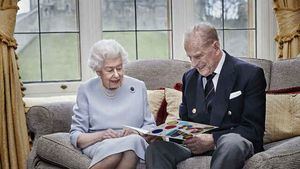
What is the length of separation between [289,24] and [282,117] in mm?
1089

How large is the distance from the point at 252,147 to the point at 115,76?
0.83 m

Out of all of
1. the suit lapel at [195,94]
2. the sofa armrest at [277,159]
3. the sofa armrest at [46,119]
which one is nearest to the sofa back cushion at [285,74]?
the suit lapel at [195,94]

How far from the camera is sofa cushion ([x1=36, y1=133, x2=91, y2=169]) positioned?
2.45 m

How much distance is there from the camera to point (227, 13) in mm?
3945

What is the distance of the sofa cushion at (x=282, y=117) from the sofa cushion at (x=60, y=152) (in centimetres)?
103

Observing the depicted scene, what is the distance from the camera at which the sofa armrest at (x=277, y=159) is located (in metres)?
1.95

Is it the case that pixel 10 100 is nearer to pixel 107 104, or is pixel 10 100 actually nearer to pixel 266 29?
pixel 107 104

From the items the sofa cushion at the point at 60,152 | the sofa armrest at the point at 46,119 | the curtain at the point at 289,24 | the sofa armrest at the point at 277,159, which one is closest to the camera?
the sofa armrest at the point at 277,159

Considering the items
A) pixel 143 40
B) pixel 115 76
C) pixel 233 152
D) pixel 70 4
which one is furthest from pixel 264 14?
pixel 233 152

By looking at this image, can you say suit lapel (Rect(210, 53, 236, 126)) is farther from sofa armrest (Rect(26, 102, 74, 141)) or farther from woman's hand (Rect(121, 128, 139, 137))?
sofa armrest (Rect(26, 102, 74, 141))

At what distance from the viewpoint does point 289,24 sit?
3617 millimetres

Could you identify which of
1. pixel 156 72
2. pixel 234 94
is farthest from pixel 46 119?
pixel 234 94

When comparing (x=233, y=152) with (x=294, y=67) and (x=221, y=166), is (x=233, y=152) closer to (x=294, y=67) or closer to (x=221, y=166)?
(x=221, y=166)

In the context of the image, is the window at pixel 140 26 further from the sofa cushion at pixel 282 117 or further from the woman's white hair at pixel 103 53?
the sofa cushion at pixel 282 117
